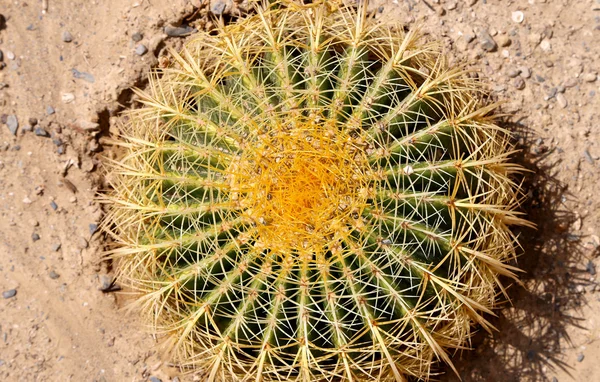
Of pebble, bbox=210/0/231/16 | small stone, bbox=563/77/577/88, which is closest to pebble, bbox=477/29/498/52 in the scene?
small stone, bbox=563/77/577/88

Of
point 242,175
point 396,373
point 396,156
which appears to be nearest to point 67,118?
point 242,175

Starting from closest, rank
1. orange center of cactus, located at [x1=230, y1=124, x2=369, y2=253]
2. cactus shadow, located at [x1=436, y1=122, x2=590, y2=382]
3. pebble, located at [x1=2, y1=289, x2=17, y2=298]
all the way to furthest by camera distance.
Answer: orange center of cactus, located at [x1=230, y1=124, x2=369, y2=253]
cactus shadow, located at [x1=436, y1=122, x2=590, y2=382]
pebble, located at [x1=2, y1=289, x2=17, y2=298]

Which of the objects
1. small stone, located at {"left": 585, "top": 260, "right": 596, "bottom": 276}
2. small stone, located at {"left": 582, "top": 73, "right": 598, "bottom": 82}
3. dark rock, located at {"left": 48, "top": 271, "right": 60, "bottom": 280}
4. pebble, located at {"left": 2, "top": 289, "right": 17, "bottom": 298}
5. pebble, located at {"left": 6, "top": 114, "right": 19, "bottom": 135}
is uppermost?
small stone, located at {"left": 582, "top": 73, "right": 598, "bottom": 82}

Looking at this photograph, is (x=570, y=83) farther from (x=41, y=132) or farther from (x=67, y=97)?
(x=41, y=132)

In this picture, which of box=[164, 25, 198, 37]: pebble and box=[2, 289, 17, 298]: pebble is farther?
box=[164, 25, 198, 37]: pebble

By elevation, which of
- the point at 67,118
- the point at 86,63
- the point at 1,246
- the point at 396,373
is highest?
the point at 86,63

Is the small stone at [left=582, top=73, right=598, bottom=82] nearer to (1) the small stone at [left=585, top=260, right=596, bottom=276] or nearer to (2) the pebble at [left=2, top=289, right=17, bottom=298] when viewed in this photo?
(1) the small stone at [left=585, top=260, right=596, bottom=276]

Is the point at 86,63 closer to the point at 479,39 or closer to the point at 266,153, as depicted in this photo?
the point at 266,153

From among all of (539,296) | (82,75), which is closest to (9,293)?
(82,75)
